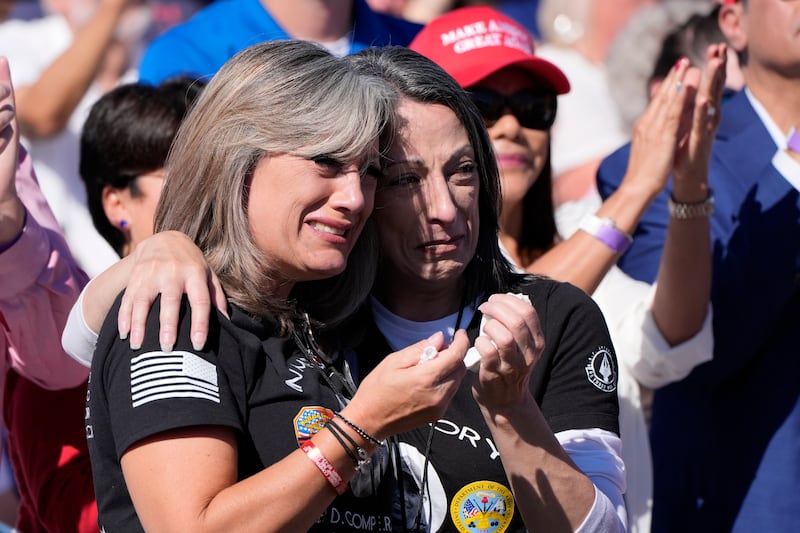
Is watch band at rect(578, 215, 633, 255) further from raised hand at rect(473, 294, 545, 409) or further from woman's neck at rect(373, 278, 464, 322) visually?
raised hand at rect(473, 294, 545, 409)

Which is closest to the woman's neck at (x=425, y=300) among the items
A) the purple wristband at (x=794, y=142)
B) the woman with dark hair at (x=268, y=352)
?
the woman with dark hair at (x=268, y=352)

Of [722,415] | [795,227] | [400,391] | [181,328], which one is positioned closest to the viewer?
[400,391]

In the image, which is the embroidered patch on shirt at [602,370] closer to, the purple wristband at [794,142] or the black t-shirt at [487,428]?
the black t-shirt at [487,428]

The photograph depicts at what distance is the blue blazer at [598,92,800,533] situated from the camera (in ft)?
9.64

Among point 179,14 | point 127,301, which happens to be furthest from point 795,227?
point 179,14

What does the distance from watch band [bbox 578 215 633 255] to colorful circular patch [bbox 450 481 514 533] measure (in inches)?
35.9

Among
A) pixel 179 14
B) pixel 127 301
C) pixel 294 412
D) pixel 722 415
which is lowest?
pixel 179 14

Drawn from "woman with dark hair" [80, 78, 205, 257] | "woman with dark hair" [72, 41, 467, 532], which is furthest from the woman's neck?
"woman with dark hair" [80, 78, 205, 257]

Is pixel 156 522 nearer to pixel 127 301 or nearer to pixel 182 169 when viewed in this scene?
pixel 127 301

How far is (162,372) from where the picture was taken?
1.97 meters

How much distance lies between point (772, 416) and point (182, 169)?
159 cm

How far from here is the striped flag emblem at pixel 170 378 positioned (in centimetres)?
195

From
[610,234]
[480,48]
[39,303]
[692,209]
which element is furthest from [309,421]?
[480,48]

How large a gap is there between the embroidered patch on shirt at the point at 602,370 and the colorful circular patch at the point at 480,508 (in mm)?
276
